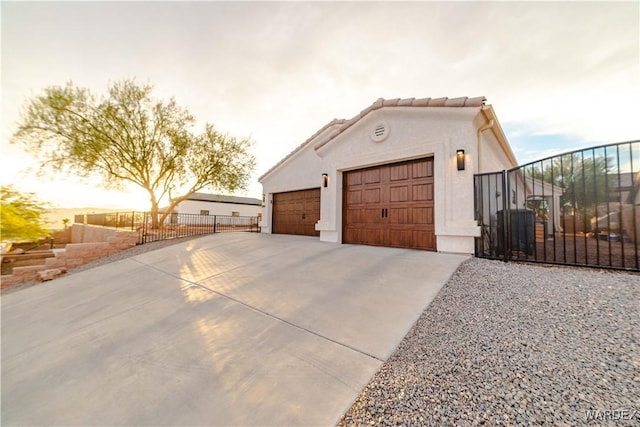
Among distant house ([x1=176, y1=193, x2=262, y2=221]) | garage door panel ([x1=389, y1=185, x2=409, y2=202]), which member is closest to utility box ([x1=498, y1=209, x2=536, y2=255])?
garage door panel ([x1=389, y1=185, x2=409, y2=202])

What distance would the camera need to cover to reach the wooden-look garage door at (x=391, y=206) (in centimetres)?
587

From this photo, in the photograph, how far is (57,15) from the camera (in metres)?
6.10

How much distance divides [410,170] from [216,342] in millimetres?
5854

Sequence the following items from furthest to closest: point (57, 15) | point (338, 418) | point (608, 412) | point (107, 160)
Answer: point (107, 160), point (57, 15), point (338, 418), point (608, 412)

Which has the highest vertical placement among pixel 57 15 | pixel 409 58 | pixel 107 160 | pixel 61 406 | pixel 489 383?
pixel 57 15

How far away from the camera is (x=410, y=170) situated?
20.3 ft

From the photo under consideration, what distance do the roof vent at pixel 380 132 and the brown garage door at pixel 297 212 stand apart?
3.83 metres

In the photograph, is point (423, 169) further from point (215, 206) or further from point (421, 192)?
point (215, 206)

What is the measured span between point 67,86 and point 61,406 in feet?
50.2

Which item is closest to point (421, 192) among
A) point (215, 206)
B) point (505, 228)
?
point (505, 228)

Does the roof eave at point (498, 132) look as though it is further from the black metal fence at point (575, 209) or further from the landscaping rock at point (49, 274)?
the landscaping rock at point (49, 274)

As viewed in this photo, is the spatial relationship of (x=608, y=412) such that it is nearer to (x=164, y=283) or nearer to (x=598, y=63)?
(x=164, y=283)

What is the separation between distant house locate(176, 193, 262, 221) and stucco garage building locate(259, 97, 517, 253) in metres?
19.6

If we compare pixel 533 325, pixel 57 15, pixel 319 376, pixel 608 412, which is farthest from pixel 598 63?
pixel 57 15
